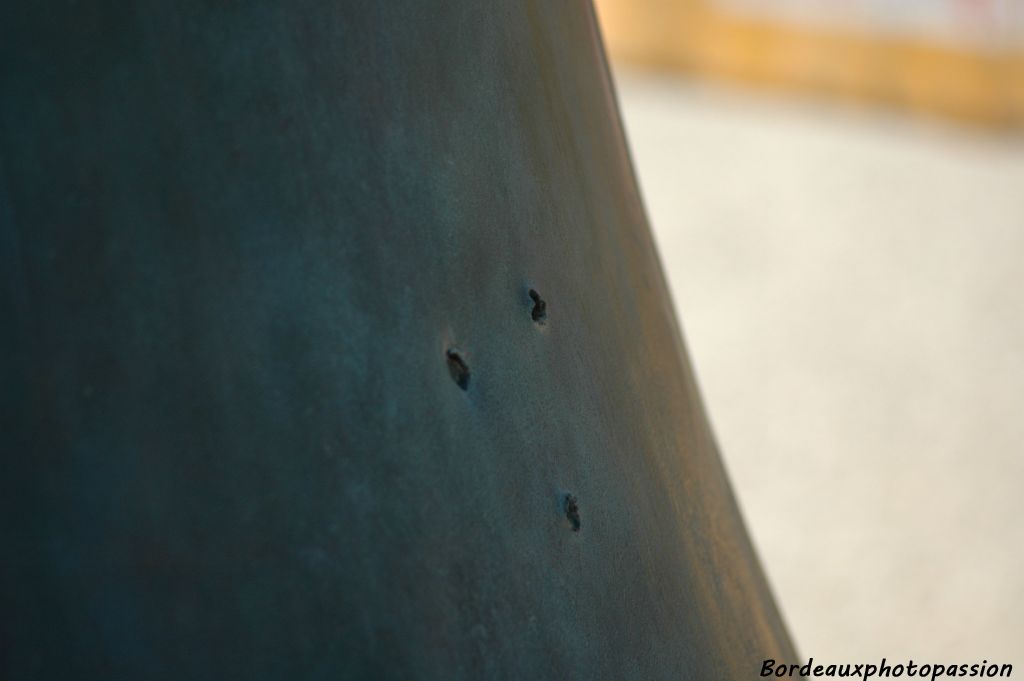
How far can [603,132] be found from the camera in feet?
1.26

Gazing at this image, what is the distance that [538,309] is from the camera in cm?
32

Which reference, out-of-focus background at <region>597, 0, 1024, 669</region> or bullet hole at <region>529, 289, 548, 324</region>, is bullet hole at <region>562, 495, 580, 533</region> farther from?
out-of-focus background at <region>597, 0, 1024, 669</region>

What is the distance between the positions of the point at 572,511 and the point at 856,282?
1.71 m

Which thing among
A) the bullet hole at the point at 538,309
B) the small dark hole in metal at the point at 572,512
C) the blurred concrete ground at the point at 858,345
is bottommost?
the blurred concrete ground at the point at 858,345

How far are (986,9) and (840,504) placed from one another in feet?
3.40

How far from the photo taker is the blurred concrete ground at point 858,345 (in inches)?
58.0

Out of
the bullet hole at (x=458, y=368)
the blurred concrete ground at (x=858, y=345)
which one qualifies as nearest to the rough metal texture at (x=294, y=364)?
the bullet hole at (x=458, y=368)

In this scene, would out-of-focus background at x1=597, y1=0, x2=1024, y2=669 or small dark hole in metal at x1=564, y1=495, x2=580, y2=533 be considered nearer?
small dark hole in metal at x1=564, y1=495, x2=580, y2=533

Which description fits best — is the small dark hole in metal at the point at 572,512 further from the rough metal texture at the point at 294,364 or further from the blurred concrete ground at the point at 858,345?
the blurred concrete ground at the point at 858,345

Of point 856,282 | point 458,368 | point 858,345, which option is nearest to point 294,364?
point 458,368

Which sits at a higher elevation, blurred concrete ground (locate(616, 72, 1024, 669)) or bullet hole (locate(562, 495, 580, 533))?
bullet hole (locate(562, 495, 580, 533))

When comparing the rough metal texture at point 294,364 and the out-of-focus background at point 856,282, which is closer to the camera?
the rough metal texture at point 294,364

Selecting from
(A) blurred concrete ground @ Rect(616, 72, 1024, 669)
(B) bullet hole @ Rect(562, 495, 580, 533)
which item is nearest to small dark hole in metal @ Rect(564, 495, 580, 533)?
(B) bullet hole @ Rect(562, 495, 580, 533)

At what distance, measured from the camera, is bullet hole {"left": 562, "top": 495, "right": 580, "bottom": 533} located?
0.31 m
